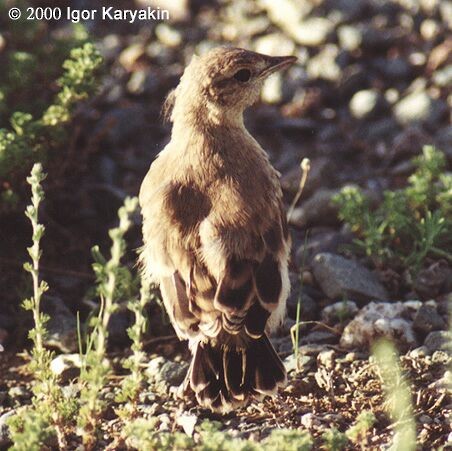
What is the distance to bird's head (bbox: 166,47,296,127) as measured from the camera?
602 cm

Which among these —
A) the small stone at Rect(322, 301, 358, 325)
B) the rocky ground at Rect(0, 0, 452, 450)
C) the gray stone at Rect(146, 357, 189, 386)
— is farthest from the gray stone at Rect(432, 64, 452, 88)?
the gray stone at Rect(146, 357, 189, 386)

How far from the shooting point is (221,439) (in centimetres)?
390

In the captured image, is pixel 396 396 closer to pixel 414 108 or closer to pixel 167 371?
pixel 167 371

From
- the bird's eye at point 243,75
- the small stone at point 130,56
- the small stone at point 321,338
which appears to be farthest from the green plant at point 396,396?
the small stone at point 130,56

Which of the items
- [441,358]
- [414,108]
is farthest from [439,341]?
[414,108]

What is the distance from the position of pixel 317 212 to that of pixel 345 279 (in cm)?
106

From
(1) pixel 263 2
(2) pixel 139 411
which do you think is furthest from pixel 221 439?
(1) pixel 263 2

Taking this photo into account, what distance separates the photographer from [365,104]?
329 inches

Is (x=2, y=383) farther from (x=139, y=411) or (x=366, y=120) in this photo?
(x=366, y=120)

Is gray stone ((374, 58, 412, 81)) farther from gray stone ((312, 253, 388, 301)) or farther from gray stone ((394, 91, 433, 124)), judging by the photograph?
gray stone ((312, 253, 388, 301))

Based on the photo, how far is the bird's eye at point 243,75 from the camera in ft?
20.0

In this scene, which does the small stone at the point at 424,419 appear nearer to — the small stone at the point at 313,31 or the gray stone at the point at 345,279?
the gray stone at the point at 345,279

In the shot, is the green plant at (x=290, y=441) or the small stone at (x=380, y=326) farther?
the small stone at (x=380, y=326)

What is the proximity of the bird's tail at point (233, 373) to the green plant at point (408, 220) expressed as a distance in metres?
1.53
